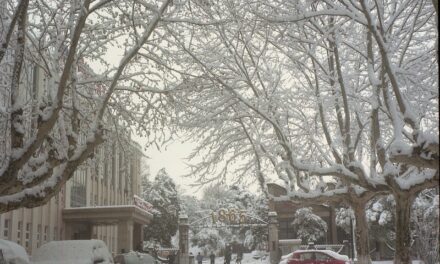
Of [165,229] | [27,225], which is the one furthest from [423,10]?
[165,229]

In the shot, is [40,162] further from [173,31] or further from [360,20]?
[360,20]

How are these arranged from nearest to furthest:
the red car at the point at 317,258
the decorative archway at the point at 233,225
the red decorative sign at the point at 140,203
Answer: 1. the red car at the point at 317,258
2. the decorative archway at the point at 233,225
3. the red decorative sign at the point at 140,203

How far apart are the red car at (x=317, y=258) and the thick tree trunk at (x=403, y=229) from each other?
33.3 feet

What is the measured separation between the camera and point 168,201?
62.1m

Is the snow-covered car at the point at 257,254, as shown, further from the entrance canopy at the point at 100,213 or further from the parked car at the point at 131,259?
the parked car at the point at 131,259

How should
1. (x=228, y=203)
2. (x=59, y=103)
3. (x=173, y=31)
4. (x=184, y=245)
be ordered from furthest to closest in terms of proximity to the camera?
(x=228, y=203) < (x=184, y=245) < (x=173, y=31) < (x=59, y=103)

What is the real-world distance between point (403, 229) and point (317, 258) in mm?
10910

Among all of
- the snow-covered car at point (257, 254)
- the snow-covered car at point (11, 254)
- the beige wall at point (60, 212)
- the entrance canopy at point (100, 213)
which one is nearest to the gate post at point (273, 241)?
the entrance canopy at point (100, 213)

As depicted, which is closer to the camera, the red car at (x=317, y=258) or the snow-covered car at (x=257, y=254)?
the red car at (x=317, y=258)

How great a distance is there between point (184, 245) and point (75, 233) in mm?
7002

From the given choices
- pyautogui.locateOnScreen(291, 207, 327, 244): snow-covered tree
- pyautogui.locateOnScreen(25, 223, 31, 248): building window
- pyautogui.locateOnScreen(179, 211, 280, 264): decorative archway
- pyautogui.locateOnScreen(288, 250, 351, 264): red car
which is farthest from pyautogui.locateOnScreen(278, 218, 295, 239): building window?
pyautogui.locateOnScreen(25, 223, 31, 248): building window

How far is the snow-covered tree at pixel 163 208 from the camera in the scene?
58969 mm

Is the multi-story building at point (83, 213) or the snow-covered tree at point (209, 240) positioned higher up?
the multi-story building at point (83, 213)

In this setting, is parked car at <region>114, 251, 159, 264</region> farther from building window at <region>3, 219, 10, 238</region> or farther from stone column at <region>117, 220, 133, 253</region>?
stone column at <region>117, 220, 133, 253</region>
